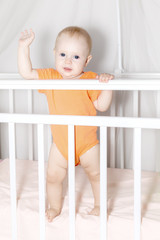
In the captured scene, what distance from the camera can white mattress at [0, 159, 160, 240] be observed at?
1219 mm

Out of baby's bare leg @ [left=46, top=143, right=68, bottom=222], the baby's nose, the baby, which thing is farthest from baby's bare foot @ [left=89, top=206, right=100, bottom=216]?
the baby's nose

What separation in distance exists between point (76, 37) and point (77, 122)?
1.23 feet

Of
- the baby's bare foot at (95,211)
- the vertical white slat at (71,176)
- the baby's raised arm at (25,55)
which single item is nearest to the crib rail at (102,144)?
the vertical white slat at (71,176)

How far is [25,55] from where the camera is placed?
1.33m

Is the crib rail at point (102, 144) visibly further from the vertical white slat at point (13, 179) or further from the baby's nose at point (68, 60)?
the baby's nose at point (68, 60)

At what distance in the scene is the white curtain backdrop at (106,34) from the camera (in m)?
1.54

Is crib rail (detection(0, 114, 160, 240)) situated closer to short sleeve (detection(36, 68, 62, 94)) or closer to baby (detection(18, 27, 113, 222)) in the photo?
baby (detection(18, 27, 113, 222))

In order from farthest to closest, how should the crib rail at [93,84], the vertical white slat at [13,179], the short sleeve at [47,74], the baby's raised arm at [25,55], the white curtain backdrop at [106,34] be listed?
the white curtain backdrop at [106,34], the short sleeve at [47,74], the baby's raised arm at [25,55], the vertical white slat at [13,179], the crib rail at [93,84]

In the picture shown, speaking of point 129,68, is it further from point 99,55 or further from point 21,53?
point 21,53

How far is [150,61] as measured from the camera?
1558 mm

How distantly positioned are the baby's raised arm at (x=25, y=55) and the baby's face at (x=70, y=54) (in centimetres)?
11

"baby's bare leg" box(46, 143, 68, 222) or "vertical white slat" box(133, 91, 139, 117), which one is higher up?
"vertical white slat" box(133, 91, 139, 117)

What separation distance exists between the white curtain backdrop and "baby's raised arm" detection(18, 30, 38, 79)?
1.35ft

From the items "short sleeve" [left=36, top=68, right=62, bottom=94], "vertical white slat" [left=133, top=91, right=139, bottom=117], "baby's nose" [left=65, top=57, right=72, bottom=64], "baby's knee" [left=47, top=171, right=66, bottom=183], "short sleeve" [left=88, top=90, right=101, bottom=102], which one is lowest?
"baby's knee" [left=47, top=171, right=66, bottom=183]
